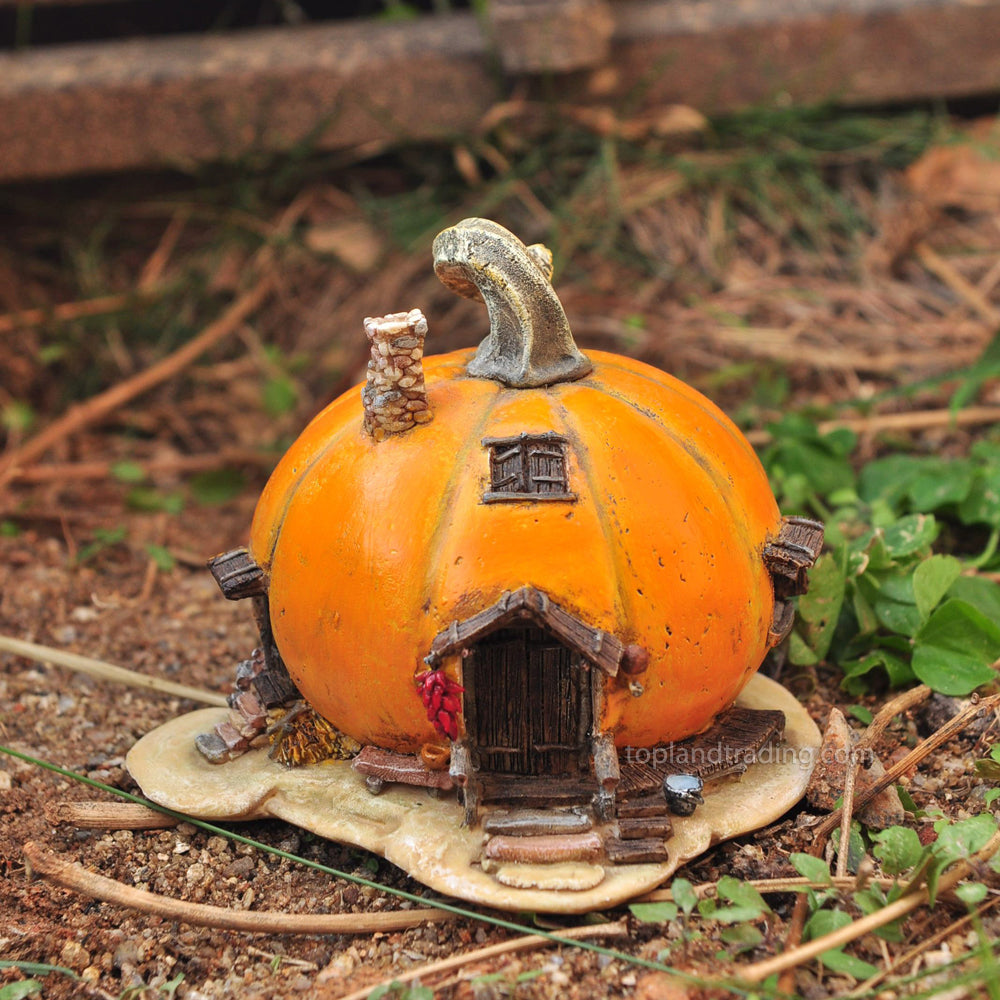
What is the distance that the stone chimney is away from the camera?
2.40 meters

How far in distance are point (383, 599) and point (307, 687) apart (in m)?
0.37

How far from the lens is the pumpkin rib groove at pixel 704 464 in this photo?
8.41ft

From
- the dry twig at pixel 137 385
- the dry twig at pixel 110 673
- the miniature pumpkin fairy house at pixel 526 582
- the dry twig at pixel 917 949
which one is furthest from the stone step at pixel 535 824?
the dry twig at pixel 137 385

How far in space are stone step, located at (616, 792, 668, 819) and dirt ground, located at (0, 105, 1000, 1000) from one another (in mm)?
768

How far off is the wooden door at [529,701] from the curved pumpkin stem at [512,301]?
60cm

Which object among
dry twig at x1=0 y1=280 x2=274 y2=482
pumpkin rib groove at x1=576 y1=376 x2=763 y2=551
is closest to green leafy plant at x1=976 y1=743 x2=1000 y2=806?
pumpkin rib groove at x1=576 y1=376 x2=763 y2=551

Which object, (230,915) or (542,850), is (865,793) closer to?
(542,850)

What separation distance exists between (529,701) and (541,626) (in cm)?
25

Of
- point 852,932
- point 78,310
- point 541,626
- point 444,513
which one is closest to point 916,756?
point 852,932

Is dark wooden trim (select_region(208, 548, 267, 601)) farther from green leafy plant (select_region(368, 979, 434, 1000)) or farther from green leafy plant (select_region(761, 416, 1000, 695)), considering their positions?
green leafy plant (select_region(761, 416, 1000, 695))

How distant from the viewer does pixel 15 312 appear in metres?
5.18

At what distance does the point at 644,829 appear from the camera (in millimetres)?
2389

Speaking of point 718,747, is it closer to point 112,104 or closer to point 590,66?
point 590,66

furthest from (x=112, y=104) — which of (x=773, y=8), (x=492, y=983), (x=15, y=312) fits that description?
(x=492, y=983)
